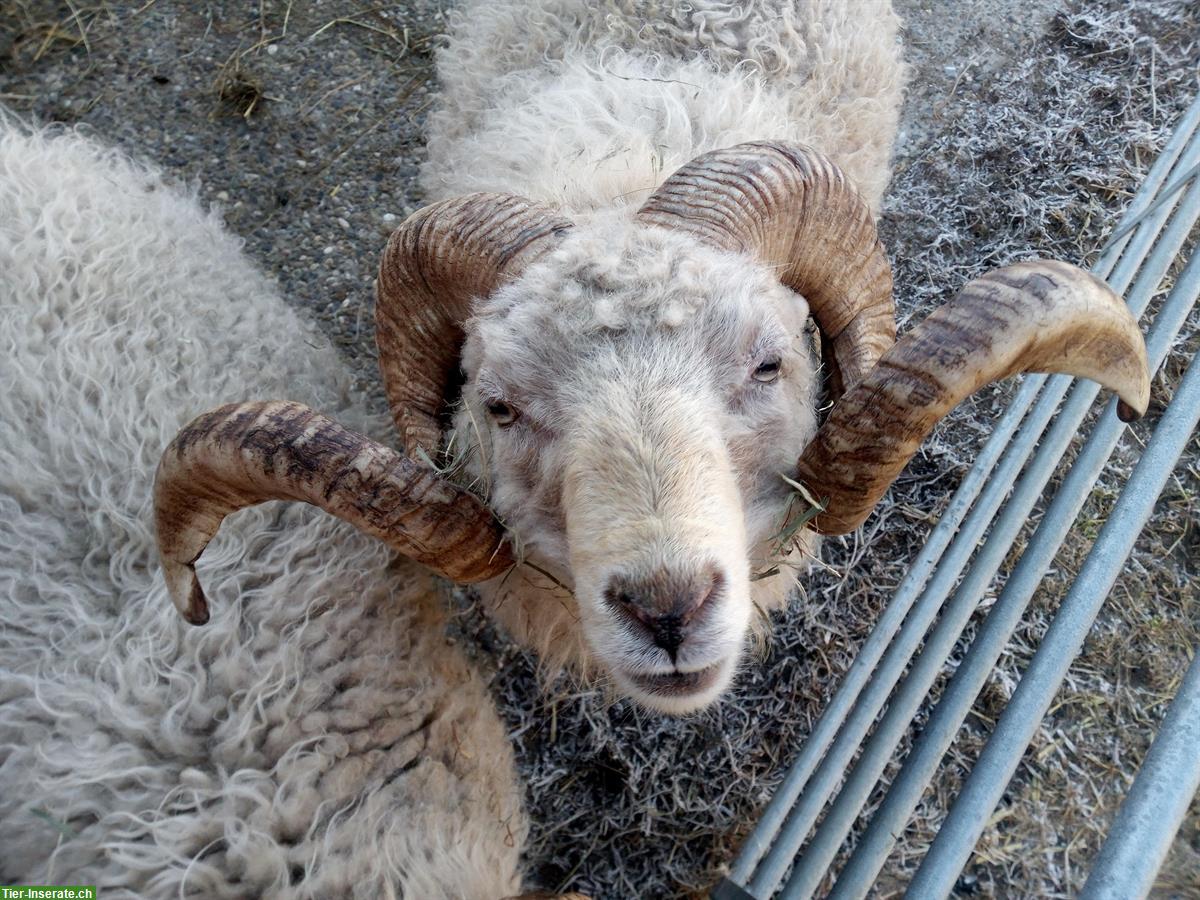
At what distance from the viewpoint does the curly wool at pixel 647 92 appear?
115 inches

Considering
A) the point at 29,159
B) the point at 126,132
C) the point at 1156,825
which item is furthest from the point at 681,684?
the point at 126,132

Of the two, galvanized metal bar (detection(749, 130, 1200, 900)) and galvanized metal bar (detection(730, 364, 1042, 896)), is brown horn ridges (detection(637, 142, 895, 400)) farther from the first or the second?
galvanized metal bar (detection(730, 364, 1042, 896))

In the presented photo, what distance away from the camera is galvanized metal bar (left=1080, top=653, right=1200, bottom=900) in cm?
148

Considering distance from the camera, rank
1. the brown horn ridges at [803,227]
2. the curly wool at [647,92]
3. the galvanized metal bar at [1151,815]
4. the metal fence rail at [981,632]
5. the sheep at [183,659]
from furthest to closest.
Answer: the curly wool at [647,92], the sheep at [183,659], the brown horn ridges at [803,227], the metal fence rail at [981,632], the galvanized metal bar at [1151,815]

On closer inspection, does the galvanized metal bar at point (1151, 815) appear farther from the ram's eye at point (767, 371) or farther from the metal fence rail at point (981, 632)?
the ram's eye at point (767, 371)

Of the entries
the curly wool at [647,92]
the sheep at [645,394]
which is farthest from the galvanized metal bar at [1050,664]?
the curly wool at [647,92]

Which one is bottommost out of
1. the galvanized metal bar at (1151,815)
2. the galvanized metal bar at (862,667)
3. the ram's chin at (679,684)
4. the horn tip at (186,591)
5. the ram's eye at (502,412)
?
the galvanized metal bar at (862,667)

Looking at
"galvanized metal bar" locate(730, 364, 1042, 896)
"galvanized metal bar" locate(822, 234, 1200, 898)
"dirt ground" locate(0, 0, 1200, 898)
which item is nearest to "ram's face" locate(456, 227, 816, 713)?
"galvanized metal bar" locate(822, 234, 1200, 898)

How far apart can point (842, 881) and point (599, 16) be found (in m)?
3.47

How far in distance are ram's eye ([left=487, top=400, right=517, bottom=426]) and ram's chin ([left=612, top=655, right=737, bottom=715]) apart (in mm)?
733

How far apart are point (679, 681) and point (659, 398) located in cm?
67

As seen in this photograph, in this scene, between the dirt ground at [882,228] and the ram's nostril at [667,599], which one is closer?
the ram's nostril at [667,599]

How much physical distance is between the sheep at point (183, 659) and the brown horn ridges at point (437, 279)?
611mm

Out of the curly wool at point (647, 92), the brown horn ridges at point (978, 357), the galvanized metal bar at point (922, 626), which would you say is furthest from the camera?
the curly wool at point (647, 92)
